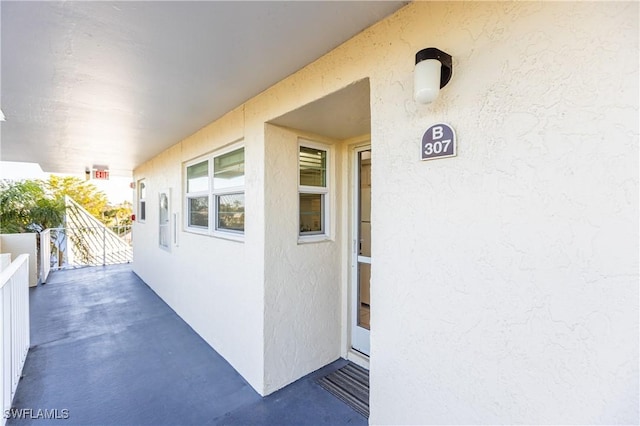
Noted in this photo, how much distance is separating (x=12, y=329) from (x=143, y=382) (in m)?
1.21

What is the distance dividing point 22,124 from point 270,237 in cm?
327

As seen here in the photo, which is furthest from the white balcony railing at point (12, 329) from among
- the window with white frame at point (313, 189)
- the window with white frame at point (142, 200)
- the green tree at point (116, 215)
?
the green tree at point (116, 215)

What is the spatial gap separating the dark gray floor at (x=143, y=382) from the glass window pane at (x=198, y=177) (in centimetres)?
196

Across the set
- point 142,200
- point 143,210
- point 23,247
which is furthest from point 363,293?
point 23,247

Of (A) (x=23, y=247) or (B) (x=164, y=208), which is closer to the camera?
(B) (x=164, y=208)

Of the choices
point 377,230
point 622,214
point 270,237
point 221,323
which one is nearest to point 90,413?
point 221,323

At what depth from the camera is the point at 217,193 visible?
3426 mm

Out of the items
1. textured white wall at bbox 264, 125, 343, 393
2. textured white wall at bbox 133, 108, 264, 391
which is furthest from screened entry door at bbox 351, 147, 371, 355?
textured white wall at bbox 133, 108, 264, 391

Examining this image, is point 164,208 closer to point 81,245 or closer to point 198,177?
point 198,177

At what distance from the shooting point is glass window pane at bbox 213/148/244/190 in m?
3.05

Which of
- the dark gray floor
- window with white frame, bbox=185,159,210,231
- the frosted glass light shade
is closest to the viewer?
the frosted glass light shade

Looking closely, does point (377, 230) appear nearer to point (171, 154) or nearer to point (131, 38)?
point (131, 38)

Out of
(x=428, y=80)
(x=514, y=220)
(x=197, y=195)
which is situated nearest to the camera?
(x=514, y=220)

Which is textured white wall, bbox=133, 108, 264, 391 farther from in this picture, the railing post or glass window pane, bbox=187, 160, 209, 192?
the railing post
